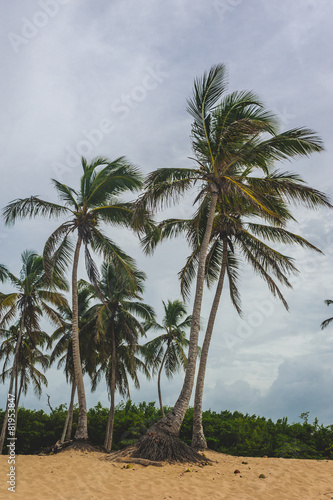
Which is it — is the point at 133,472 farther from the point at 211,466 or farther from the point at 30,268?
the point at 30,268

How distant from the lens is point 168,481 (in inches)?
328

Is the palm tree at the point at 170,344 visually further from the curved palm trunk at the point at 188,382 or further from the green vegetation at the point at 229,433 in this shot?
the curved palm trunk at the point at 188,382

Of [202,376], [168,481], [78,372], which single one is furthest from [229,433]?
[168,481]

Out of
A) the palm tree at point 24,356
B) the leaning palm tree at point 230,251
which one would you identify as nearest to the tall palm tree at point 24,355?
the palm tree at point 24,356

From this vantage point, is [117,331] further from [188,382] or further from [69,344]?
[188,382]

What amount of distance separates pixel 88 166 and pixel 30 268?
22.9 ft

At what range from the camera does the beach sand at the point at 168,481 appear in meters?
7.55

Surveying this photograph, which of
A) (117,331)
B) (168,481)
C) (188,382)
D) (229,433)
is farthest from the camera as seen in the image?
(117,331)

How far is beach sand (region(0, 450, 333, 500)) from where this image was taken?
7.55 m

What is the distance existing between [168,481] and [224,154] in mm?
8680

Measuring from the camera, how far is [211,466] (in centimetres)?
1004

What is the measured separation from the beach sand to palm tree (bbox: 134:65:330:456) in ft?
8.59

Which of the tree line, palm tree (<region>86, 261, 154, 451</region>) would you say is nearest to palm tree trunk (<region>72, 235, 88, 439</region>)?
the tree line

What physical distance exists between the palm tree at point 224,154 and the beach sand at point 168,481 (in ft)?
8.59
